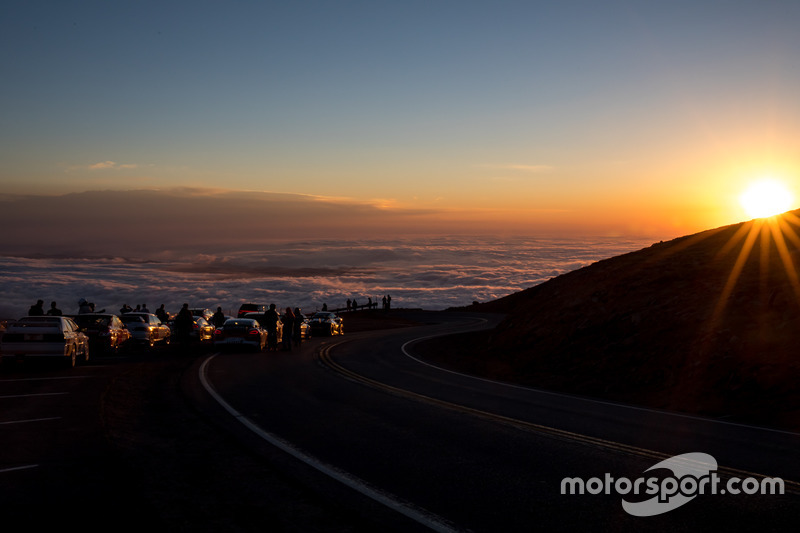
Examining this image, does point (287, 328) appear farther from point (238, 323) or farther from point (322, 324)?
point (322, 324)

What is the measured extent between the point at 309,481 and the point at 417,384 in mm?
10402

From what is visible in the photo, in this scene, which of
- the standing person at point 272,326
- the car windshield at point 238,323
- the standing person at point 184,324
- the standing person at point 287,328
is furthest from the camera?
the standing person at point 272,326

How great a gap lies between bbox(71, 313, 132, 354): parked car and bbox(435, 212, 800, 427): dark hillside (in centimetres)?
1351

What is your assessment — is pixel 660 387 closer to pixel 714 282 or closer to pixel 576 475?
pixel 714 282

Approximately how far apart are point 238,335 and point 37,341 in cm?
1026

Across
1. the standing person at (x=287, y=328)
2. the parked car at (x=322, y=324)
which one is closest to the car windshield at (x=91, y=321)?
the standing person at (x=287, y=328)

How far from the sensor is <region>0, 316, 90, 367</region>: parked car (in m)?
20.0

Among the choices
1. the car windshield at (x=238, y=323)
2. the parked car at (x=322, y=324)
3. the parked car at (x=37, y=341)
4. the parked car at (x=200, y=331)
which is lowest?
the parked car at (x=322, y=324)

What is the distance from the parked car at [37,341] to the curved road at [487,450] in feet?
17.6

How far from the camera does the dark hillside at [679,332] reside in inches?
688

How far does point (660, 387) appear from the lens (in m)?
19.2

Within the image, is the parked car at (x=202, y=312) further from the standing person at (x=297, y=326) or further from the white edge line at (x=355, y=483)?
the white edge line at (x=355, y=483)

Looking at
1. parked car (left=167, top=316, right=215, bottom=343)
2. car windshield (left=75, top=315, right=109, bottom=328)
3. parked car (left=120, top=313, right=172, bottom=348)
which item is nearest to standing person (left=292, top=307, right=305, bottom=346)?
parked car (left=167, top=316, right=215, bottom=343)

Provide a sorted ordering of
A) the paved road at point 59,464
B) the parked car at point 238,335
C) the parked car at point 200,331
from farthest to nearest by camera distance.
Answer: the parked car at point 200,331
the parked car at point 238,335
the paved road at point 59,464
